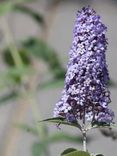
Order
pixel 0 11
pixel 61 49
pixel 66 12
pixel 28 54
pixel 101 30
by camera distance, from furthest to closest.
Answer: pixel 66 12 → pixel 61 49 → pixel 28 54 → pixel 0 11 → pixel 101 30

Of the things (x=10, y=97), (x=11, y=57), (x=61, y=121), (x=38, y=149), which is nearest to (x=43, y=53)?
(x=11, y=57)

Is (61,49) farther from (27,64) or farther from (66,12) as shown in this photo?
(27,64)

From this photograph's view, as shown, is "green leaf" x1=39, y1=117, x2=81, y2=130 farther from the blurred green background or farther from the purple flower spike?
the blurred green background

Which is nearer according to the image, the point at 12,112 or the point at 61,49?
the point at 12,112

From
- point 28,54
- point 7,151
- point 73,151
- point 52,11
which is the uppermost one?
point 52,11

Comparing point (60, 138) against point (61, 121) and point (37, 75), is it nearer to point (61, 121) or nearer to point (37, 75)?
point (37, 75)

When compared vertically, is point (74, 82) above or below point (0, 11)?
below

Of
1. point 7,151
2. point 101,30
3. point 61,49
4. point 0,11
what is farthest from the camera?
point 61,49

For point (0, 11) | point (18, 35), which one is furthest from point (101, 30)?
point (18, 35)
